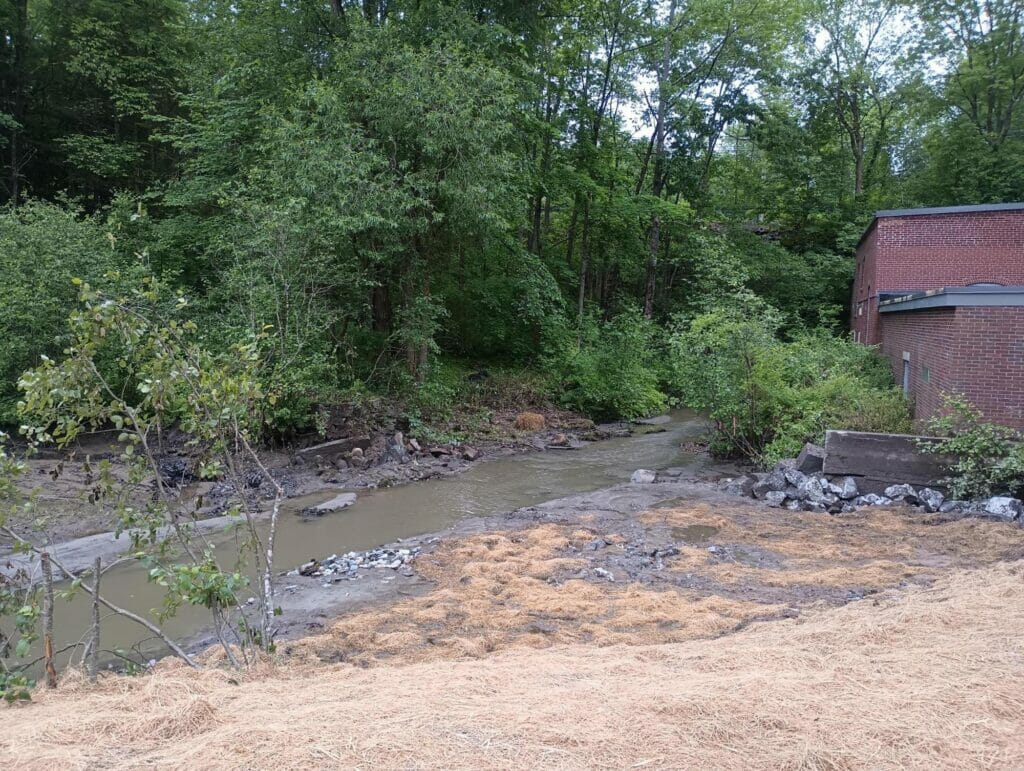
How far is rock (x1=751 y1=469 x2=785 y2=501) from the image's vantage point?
40.9 feet

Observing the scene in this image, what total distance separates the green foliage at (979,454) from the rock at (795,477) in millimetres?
1965

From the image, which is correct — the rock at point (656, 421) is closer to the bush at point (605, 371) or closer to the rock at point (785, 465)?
the bush at point (605, 371)

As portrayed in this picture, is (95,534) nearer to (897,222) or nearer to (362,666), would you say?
(362,666)

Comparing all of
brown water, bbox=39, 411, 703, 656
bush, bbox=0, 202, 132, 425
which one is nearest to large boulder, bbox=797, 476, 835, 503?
brown water, bbox=39, 411, 703, 656

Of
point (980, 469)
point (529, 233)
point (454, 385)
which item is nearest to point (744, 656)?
point (980, 469)

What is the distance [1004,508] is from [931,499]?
40.0 inches

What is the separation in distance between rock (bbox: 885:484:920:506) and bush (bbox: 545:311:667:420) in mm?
10746

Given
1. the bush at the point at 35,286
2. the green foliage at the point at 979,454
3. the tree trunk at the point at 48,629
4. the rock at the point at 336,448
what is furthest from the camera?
the rock at the point at 336,448

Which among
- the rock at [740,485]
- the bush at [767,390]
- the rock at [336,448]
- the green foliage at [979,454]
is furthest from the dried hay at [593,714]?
the rock at [336,448]

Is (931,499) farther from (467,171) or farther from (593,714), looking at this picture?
(467,171)

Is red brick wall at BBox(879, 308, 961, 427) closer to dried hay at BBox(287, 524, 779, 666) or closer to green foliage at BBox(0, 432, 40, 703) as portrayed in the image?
dried hay at BBox(287, 524, 779, 666)

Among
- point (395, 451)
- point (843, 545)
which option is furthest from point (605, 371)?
point (843, 545)

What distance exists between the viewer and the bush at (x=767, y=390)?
46.6ft

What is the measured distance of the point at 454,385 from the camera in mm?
20719
